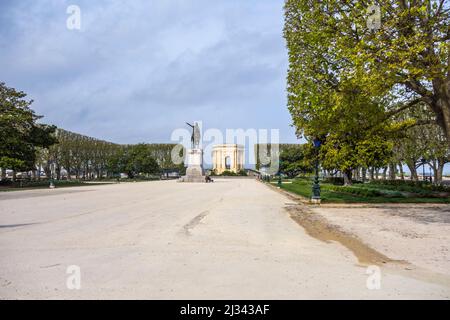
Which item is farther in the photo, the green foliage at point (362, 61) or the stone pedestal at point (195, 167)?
the stone pedestal at point (195, 167)

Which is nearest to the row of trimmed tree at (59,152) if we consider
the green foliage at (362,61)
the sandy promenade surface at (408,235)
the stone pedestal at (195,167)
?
the stone pedestal at (195,167)

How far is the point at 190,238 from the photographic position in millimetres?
8883

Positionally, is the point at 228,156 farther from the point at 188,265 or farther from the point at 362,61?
the point at 188,265

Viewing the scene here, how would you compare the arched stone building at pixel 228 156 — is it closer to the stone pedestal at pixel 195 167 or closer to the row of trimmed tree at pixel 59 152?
the row of trimmed tree at pixel 59 152

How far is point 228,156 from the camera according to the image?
132125mm

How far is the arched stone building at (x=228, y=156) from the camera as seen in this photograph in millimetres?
130125

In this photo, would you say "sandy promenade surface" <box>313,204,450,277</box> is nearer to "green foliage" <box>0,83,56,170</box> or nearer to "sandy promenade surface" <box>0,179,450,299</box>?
"sandy promenade surface" <box>0,179,450,299</box>

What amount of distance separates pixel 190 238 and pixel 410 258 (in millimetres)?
4783

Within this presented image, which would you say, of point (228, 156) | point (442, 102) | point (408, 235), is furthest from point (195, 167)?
point (228, 156)

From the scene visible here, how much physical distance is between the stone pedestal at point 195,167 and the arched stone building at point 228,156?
66209 mm

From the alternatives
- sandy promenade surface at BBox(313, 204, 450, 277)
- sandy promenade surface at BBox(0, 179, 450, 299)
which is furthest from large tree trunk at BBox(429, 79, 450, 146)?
sandy promenade surface at BBox(0, 179, 450, 299)

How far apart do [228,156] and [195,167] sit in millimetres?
69924
